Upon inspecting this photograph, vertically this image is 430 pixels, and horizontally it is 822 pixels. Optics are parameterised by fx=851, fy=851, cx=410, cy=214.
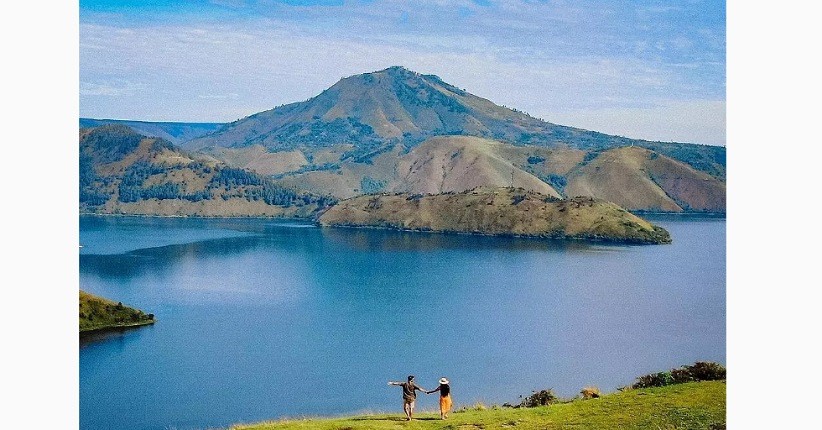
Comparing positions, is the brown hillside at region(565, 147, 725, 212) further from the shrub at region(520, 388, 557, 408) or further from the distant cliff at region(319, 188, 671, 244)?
the shrub at region(520, 388, 557, 408)

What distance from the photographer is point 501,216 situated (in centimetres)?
10375

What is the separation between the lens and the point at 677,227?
107625 millimetres

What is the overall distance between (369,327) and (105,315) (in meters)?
12.3

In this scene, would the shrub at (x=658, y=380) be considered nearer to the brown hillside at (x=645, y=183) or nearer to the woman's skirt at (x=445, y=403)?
the woman's skirt at (x=445, y=403)

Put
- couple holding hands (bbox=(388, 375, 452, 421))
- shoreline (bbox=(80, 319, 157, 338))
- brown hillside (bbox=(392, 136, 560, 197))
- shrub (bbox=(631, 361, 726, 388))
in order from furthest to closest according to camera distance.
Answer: brown hillside (bbox=(392, 136, 560, 197)) < shoreline (bbox=(80, 319, 157, 338)) < shrub (bbox=(631, 361, 726, 388)) < couple holding hands (bbox=(388, 375, 452, 421))

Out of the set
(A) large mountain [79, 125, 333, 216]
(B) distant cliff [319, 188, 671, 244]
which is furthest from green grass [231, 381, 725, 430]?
(A) large mountain [79, 125, 333, 216]

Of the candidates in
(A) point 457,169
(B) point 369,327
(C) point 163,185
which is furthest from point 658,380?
A: (A) point 457,169

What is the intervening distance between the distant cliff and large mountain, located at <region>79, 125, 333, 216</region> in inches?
912

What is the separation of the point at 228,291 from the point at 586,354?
82.5ft

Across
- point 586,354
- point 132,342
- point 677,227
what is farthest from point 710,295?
→ point 677,227

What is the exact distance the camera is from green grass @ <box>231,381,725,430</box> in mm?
12172

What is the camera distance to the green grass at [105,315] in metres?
37.3

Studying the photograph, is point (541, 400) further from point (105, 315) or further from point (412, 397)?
point (105, 315)
